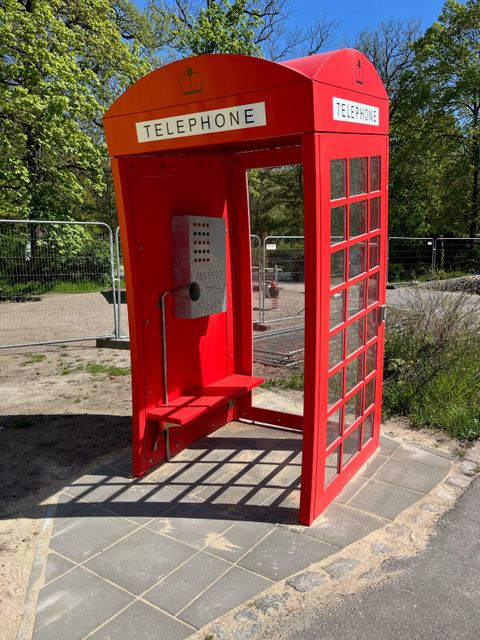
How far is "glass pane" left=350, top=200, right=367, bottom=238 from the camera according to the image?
10.8 feet

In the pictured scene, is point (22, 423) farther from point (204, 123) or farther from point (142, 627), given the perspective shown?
point (204, 123)

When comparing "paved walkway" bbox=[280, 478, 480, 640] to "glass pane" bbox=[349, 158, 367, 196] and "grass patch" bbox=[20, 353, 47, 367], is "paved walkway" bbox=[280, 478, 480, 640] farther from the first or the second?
"grass patch" bbox=[20, 353, 47, 367]

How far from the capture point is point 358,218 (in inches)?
133

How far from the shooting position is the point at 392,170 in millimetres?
23469

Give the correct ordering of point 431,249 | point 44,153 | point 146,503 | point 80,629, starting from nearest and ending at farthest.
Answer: point 80,629
point 146,503
point 44,153
point 431,249

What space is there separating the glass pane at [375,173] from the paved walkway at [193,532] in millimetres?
2084

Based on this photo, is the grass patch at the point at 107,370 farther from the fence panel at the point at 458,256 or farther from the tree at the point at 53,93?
the fence panel at the point at 458,256

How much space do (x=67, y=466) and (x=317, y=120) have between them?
10.2 ft

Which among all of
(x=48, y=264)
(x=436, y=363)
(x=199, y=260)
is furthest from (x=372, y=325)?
(x=48, y=264)

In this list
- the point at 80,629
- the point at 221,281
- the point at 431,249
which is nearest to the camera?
the point at 80,629

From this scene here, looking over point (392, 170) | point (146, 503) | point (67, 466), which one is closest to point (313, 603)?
point (146, 503)

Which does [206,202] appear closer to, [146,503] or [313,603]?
[146,503]

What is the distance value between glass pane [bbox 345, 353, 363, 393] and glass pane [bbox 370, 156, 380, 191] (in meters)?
1.20

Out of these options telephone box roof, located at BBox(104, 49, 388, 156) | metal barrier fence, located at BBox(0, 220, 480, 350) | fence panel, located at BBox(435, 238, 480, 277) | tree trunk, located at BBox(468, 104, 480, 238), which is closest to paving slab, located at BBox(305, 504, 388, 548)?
telephone box roof, located at BBox(104, 49, 388, 156)
